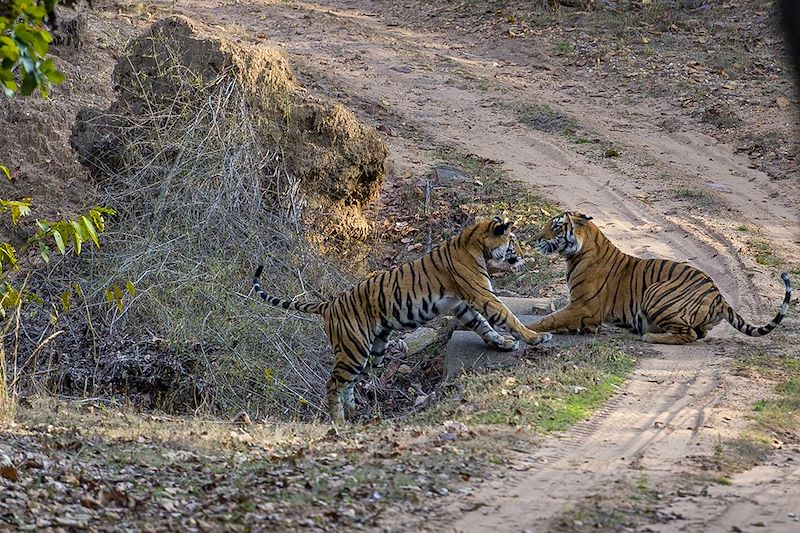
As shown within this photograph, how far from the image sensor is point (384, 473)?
18.2 ft

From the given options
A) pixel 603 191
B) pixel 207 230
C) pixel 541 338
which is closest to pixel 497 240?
pixel 541 338

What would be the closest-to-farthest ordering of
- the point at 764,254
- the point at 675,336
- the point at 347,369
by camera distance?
the point at 675,336 < the point at 347,369 < the point at 764,254

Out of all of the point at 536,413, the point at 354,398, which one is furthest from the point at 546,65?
the point at 536,413

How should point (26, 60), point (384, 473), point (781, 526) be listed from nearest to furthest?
point (26, 60) → point (781, 526) → point (384, 473)

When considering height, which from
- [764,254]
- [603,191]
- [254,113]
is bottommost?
[764,254]

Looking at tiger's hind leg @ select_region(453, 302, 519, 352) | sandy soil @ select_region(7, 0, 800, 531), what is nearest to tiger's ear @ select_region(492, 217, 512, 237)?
tiger's hind leg @ select_region(453, 302, 519, 352)

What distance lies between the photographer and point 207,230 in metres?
11.5

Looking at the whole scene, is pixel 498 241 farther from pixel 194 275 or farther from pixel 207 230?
pixel 207 230

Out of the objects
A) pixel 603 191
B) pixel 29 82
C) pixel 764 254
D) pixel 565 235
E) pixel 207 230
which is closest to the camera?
pixel 29 82

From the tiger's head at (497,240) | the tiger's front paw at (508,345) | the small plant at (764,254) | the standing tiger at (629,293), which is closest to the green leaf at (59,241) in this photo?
the tiger's front paw at (508,345)

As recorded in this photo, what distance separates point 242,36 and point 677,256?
1110cm

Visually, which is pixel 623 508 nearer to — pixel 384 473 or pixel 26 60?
pixel 384 473

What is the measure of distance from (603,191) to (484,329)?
6.26 m

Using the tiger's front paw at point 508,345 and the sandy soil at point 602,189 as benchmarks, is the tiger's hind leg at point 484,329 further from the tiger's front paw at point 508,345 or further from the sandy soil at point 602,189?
the sandy soil at point 602,189
